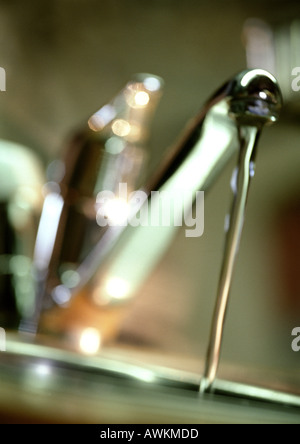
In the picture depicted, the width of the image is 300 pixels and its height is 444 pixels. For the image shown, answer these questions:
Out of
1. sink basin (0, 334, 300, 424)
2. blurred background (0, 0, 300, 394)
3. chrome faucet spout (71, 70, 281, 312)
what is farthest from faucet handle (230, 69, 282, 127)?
blurred background (0, 0, 300, 394)

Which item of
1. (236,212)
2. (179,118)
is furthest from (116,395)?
(179,118)

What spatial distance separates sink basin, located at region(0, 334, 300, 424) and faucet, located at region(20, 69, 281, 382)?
0.10 feet

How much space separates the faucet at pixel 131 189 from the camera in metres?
0.29

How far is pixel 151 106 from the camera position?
49 cm

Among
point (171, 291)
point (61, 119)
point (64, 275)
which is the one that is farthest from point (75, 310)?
point (61, 119)

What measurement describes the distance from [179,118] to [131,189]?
351mm

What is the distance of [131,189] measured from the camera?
55 centimetres

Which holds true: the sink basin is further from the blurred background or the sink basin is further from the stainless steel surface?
the blurred background

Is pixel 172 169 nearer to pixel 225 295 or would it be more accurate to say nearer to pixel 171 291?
pixel 225 295

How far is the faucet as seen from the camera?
286 mm

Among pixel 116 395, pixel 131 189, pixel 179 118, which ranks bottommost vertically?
pixel 116 395

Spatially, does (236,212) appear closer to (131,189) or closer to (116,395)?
(116,395)

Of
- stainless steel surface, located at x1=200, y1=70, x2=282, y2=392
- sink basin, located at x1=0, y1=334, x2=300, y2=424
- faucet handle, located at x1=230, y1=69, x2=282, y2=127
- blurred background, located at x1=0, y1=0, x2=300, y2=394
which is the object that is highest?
blurred background, located at x1=0, y1=0, x2=300, y2=394

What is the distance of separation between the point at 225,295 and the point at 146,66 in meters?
0.63
